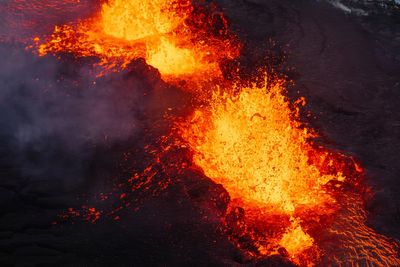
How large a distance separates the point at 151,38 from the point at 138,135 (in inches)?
87.5

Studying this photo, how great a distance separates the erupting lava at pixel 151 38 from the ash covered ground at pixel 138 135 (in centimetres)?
34

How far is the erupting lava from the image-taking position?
193 inches

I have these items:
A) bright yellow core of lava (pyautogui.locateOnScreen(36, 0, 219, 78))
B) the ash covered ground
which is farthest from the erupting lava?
the ash covered ground

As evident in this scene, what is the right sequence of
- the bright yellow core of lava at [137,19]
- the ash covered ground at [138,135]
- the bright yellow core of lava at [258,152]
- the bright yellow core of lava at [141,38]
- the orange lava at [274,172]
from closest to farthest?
1. the ash covered ground at [138,135]
2. the orange lava at [274,172]
3. the bright yellow core of lava at [258,152]
4. the bright yellow core of lava at [141,38]
5. the bright yellow core of lava at [137,19]

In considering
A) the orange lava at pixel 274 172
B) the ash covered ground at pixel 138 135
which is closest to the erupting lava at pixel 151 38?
the ash covered ground at pixel 138 135

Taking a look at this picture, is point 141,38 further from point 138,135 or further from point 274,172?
point 274,172

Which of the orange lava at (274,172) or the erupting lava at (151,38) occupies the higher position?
the erupting lava at (151,38)

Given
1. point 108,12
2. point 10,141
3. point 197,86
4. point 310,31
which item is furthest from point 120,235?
point 310,31

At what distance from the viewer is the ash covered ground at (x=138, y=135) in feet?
9.41

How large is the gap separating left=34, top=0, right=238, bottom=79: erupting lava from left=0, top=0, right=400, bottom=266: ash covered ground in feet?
1.12

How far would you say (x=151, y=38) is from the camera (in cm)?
547

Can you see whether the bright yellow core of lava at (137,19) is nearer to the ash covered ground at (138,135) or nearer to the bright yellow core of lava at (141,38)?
the bright yellow core of lava at (141,38)

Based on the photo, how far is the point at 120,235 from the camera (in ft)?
9.62

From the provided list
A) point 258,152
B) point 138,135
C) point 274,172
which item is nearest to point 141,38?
point 138,135
